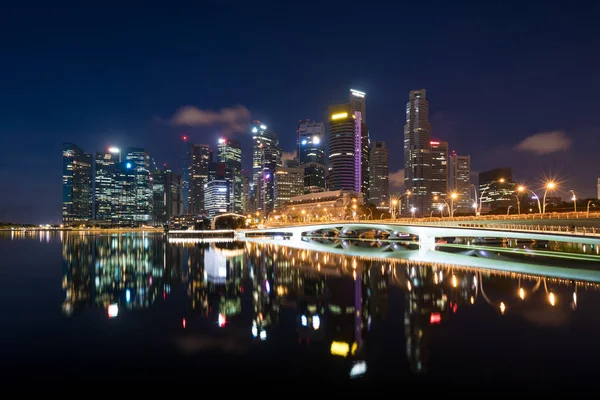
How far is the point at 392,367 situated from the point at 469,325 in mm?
7884

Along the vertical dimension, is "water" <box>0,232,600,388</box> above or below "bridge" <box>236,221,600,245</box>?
below

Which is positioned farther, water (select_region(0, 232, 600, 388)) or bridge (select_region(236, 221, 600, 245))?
bridge (select_region(236, 221, 600, 245))

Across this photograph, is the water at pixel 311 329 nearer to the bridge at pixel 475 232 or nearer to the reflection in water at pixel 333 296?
the reflection in water at pixel 333 296

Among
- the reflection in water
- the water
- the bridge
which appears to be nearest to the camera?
the water

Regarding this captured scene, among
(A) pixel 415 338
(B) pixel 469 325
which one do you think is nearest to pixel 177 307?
(A) pixel 415 338

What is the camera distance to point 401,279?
1400 inches

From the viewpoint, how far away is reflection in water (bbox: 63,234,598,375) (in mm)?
18922

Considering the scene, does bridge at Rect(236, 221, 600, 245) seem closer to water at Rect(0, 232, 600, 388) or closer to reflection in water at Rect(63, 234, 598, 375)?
water at Rect(0, 232, 600, 388)

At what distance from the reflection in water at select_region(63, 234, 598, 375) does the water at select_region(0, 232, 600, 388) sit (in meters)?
0.12

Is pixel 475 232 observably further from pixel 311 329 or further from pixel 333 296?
pixel 311 329

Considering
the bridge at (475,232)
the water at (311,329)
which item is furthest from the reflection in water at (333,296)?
the bridge at (475,232)

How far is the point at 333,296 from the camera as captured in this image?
91.5 feet

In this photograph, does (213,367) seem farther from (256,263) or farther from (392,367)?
(256,263)

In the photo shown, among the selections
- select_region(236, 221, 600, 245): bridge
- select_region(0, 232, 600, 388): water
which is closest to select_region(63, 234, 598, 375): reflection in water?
select_region(0, 232, 600, 388): water
